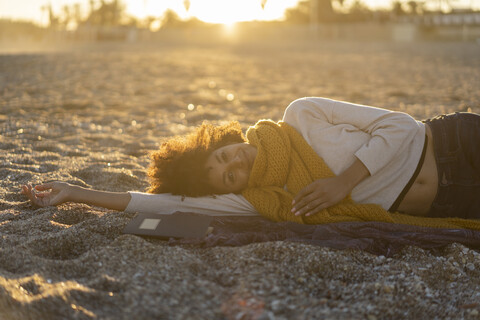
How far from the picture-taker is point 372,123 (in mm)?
2805

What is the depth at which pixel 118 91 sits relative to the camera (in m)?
8.73

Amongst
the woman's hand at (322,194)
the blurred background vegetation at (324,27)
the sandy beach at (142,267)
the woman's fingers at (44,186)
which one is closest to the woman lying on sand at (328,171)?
the woman's hand at (322,194)

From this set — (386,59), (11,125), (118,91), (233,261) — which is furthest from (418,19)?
(233,261)

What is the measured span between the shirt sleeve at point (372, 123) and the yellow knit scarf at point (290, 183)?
19 cm

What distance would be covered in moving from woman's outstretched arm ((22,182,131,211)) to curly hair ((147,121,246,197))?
211mm

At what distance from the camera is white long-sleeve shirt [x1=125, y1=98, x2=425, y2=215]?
267cm

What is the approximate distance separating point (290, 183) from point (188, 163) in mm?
584

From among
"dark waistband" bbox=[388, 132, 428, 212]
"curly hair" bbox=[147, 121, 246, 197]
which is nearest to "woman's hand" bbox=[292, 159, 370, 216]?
"dark waistband" bbox=[388, 132, 428, 212]

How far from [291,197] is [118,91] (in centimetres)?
662

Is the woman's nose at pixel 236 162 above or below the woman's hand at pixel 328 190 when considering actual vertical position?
above

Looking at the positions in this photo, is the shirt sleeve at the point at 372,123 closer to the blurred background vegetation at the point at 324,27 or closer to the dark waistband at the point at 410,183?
the dark waistband at the point at 410,183

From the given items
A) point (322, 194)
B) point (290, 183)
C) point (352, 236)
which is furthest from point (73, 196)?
point (352, 236)

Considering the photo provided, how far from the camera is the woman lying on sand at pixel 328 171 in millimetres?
2652

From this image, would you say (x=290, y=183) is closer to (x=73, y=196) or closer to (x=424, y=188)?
(x=424, y=188)
